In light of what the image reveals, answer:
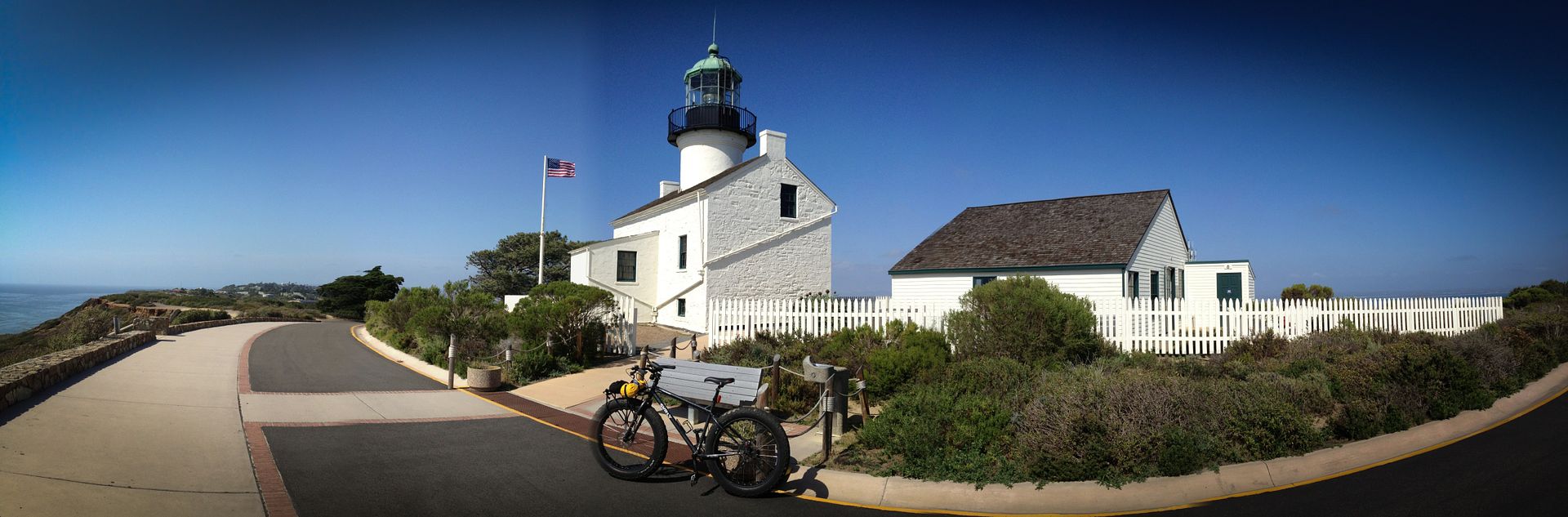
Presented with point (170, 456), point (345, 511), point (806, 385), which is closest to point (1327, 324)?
point (806, 385)

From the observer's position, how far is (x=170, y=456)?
666cm

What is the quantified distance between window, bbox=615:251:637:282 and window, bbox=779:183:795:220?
19.6 feet

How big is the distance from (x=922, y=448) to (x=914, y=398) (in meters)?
1.25

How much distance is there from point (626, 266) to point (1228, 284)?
22033 millimetres

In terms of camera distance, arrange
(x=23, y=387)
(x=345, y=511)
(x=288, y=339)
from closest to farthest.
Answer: (x=345, y=511), (x=23, y=387), (x=288, y=339)

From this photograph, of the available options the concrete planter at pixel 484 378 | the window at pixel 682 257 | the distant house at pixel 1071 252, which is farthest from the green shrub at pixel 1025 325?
the window at pixel 682 257

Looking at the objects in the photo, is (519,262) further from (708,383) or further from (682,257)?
(708,383)

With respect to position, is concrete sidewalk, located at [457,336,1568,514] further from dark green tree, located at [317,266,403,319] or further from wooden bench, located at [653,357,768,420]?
dark green tree, located at [317,266,403,319]

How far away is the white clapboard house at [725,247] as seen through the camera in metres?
23.9

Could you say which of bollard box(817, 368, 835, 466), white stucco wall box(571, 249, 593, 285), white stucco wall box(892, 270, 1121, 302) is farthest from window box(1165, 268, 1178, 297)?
white stucco wall box(571, 249, 593, 285)

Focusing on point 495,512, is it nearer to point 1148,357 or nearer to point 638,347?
point 1148,357

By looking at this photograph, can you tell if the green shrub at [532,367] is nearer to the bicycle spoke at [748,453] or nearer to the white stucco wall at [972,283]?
the bicycle spoke at [748,453]

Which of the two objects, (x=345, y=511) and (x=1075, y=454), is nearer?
(x=345, y=511)

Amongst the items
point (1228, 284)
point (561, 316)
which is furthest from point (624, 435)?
point (1228, 284)
